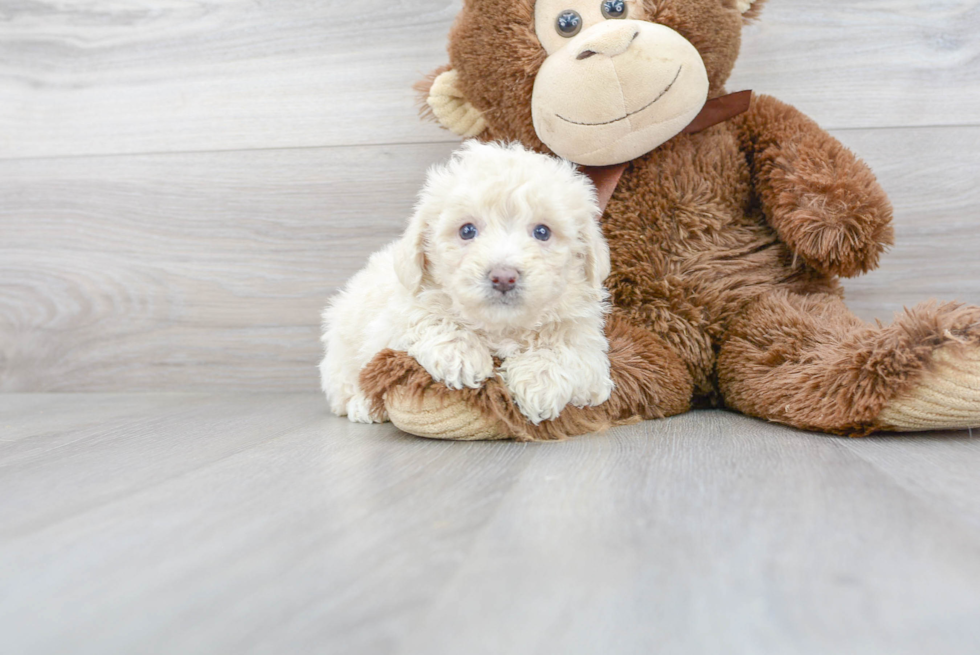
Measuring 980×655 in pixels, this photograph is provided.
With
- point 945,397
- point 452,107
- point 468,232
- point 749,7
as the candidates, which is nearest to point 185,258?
point 452,107

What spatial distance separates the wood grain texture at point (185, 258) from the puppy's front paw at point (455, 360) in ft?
1.87

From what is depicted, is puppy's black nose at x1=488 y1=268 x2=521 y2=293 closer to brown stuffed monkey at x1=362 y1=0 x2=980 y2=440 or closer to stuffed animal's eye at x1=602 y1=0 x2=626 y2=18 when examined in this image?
brown stuffed monkey at x1=362 y1=0 x2=980 y2=440

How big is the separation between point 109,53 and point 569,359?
3.89 ft

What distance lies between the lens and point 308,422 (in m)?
1.08

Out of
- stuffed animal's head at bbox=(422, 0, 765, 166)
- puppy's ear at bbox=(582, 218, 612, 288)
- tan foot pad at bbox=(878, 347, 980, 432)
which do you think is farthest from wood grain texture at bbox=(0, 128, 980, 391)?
tan foot pad at bbox=(878, 347, 980, 432)

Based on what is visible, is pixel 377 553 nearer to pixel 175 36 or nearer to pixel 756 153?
pixel 756 153

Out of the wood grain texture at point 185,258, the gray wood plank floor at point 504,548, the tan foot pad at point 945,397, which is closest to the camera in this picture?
the gray wood plank floor at point 504,548

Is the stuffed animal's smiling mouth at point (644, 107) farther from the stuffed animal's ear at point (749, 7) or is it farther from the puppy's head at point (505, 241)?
the stuffed animal's ear at point (749, 7)

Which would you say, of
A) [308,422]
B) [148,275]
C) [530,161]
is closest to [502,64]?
[530,161]

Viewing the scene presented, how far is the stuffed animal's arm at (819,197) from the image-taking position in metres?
0.98

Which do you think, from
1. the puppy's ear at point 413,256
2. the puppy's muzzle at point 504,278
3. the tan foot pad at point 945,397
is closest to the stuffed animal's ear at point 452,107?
the puppy's ear at point 413,256

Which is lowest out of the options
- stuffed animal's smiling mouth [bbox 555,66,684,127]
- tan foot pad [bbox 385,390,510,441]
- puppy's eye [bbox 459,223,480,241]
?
tan foot pad [bbox 385,390,510,441]

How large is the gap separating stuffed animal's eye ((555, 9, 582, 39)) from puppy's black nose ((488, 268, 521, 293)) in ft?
1.32

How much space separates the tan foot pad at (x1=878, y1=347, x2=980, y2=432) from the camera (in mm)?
777
